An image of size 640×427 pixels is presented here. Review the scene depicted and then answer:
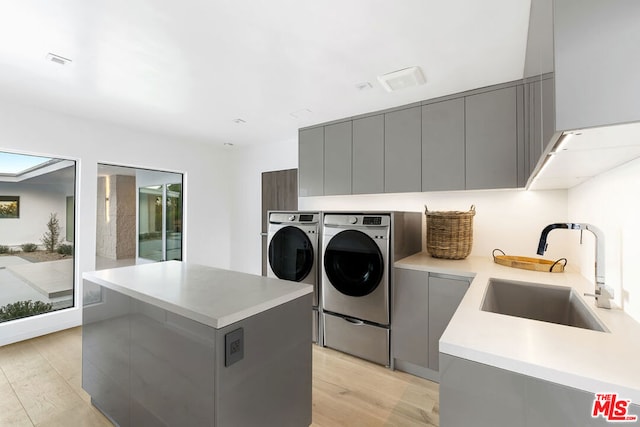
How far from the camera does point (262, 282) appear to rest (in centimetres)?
159

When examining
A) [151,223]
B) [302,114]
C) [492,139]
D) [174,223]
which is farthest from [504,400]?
[151,223]

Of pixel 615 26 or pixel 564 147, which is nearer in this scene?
pixel 615 26

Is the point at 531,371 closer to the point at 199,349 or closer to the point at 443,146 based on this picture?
the point at 199,349

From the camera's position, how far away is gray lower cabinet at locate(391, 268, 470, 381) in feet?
6.93

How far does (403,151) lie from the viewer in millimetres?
2729

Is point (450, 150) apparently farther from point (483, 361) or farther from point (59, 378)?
point (59, 378)

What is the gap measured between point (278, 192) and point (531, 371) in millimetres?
3638

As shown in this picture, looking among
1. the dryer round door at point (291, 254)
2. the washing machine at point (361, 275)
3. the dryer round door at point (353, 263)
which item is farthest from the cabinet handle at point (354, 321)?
the dryer round door at point (291, 254)

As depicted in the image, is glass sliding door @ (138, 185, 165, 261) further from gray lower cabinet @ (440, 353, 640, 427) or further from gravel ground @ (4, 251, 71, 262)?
gray lower cabinet @ (440, 353, 640, 427)

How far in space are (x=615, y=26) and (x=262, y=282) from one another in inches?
63.1

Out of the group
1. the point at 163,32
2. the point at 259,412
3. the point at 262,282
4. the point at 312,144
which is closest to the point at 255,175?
the point at 312,144

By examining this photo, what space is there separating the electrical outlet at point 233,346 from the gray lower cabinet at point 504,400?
76cm

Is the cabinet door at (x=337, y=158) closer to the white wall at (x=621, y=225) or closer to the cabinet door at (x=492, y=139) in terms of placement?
the cabinet door at (x=492, y=139)

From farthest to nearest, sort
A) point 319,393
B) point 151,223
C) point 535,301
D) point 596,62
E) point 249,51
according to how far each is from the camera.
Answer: point 151,223
point 319,393
point 249,51
point 535,301
point 596,62
